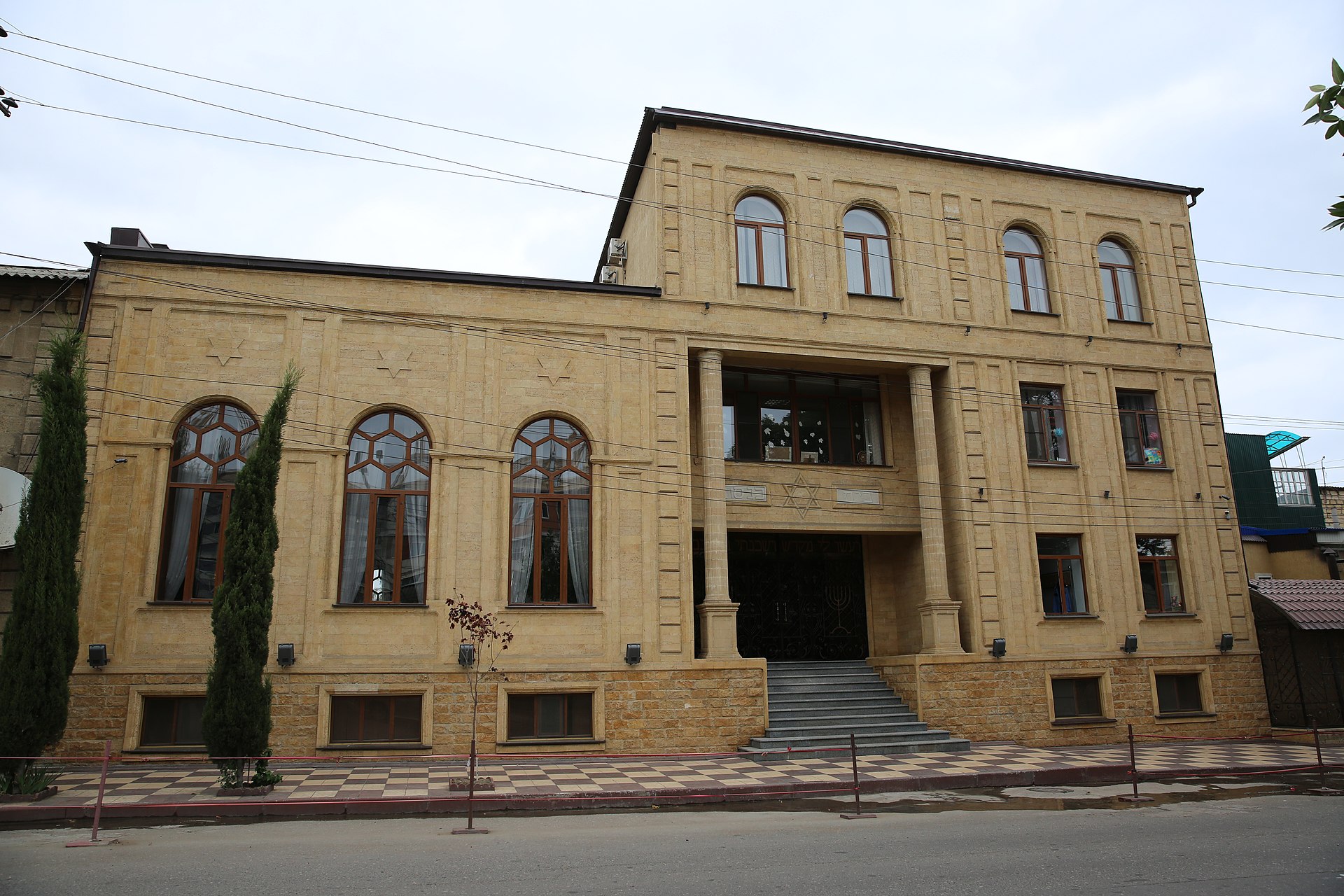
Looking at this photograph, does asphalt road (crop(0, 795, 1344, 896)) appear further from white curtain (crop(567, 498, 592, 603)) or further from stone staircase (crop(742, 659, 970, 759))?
white curtain (crop(567, 498, 592, 603))

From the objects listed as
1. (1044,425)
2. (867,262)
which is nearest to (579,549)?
(867,262)

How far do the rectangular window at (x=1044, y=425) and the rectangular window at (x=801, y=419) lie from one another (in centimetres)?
343

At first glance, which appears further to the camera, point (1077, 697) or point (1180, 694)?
point (1180, 694)

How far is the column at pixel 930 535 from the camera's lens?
773 inches

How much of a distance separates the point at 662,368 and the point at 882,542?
281 inches

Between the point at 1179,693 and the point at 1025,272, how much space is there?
10.4 metres

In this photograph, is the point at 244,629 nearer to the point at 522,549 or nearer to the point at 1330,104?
the point at 522,549

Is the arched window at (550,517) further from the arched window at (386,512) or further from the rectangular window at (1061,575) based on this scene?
the rectangular window at (1061,575)

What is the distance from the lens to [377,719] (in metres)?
17.0

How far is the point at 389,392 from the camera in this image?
18266mm

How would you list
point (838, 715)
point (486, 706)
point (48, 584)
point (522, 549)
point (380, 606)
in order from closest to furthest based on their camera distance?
point (48, 584) < point (486, 706) < point (380, 606) < point (522, 549) < point (838, 715)

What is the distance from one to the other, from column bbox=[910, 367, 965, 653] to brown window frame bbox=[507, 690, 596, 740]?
7.34 meters

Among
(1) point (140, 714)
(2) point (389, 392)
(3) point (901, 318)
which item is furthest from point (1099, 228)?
(1) point (140, 714)

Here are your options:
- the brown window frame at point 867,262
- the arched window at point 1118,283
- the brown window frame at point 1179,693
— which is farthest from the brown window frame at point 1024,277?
the brown window frame at point 1179,693
